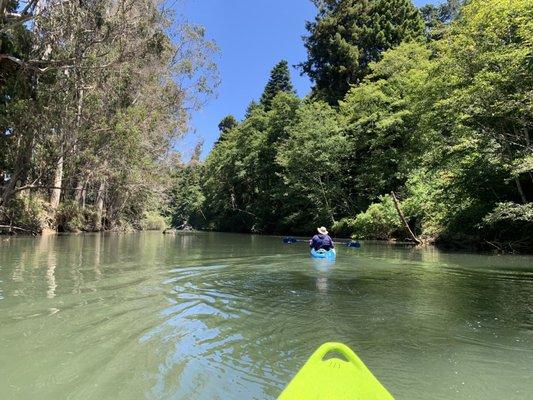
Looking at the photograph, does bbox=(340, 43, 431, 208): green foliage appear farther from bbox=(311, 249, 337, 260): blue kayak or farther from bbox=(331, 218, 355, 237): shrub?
bbox=(311, 249, 337, 260): blue kayak

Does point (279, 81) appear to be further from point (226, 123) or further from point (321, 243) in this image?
point (321, 243)

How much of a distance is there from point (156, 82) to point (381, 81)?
15923mm

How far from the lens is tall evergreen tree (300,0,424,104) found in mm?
45844

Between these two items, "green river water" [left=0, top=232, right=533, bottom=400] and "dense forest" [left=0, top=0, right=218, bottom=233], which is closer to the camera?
"green river water" [left=0, top=232, right=533, bottom=400]

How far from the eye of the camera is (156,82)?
107ft

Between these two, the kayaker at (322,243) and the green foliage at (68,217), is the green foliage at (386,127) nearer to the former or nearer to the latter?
the kayaker at (322,243)

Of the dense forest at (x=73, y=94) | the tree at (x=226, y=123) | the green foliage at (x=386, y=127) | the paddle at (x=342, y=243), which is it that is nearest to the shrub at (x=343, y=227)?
the green foliage at (x=386, y=127)

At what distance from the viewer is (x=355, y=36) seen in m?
46.0

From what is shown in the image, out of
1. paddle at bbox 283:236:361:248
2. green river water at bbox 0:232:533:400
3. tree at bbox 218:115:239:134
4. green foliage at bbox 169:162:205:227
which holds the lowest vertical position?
green river water at bbox 0:232:533:400

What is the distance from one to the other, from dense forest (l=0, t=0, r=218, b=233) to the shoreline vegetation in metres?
0.08

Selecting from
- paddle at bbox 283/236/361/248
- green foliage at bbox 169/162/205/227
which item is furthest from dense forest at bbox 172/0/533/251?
paddle at bbox 283/236/361/248

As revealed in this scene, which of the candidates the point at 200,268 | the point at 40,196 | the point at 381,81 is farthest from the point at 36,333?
the point at 381,81

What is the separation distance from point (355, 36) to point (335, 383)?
155ft

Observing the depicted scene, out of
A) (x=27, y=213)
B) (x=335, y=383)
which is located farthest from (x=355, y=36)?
(x=335, y=383)
